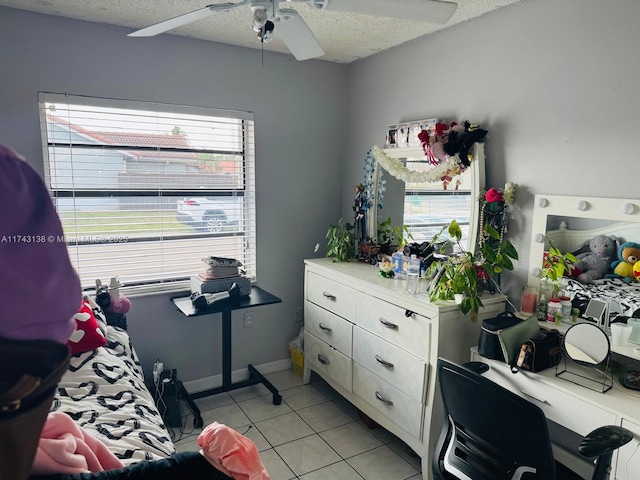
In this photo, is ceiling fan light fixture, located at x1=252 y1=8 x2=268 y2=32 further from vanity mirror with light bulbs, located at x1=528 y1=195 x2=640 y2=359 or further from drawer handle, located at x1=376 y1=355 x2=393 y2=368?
drawer handle, located at x1=376 y1=355 x2=393 y2=368

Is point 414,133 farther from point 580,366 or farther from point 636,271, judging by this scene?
point 580,366

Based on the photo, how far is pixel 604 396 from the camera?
5.32 feet

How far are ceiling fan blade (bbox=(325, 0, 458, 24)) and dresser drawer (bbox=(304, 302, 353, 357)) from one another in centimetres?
174

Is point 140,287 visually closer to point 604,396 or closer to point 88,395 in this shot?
point 88,395

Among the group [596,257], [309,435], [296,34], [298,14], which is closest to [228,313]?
[309,435]

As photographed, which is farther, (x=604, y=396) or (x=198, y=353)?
(x=198, y=353)

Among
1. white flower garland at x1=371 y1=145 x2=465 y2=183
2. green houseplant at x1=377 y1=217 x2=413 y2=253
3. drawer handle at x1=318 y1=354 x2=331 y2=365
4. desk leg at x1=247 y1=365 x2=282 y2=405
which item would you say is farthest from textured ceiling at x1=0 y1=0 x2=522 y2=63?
desk leg at x1=247 y1=365 x2=282 y2=405

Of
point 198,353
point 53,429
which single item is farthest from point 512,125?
point 198,353

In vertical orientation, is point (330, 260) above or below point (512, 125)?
below

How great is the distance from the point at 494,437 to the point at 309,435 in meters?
1.44

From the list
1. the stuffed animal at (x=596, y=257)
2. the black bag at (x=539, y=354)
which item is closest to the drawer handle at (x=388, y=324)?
the black bag at (x=539, y=354)

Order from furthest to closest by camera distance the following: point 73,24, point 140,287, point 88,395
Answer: point 140,287 → point 73,24 → point 88,395

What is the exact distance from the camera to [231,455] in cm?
112

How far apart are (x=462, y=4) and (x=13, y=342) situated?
2.44 m
